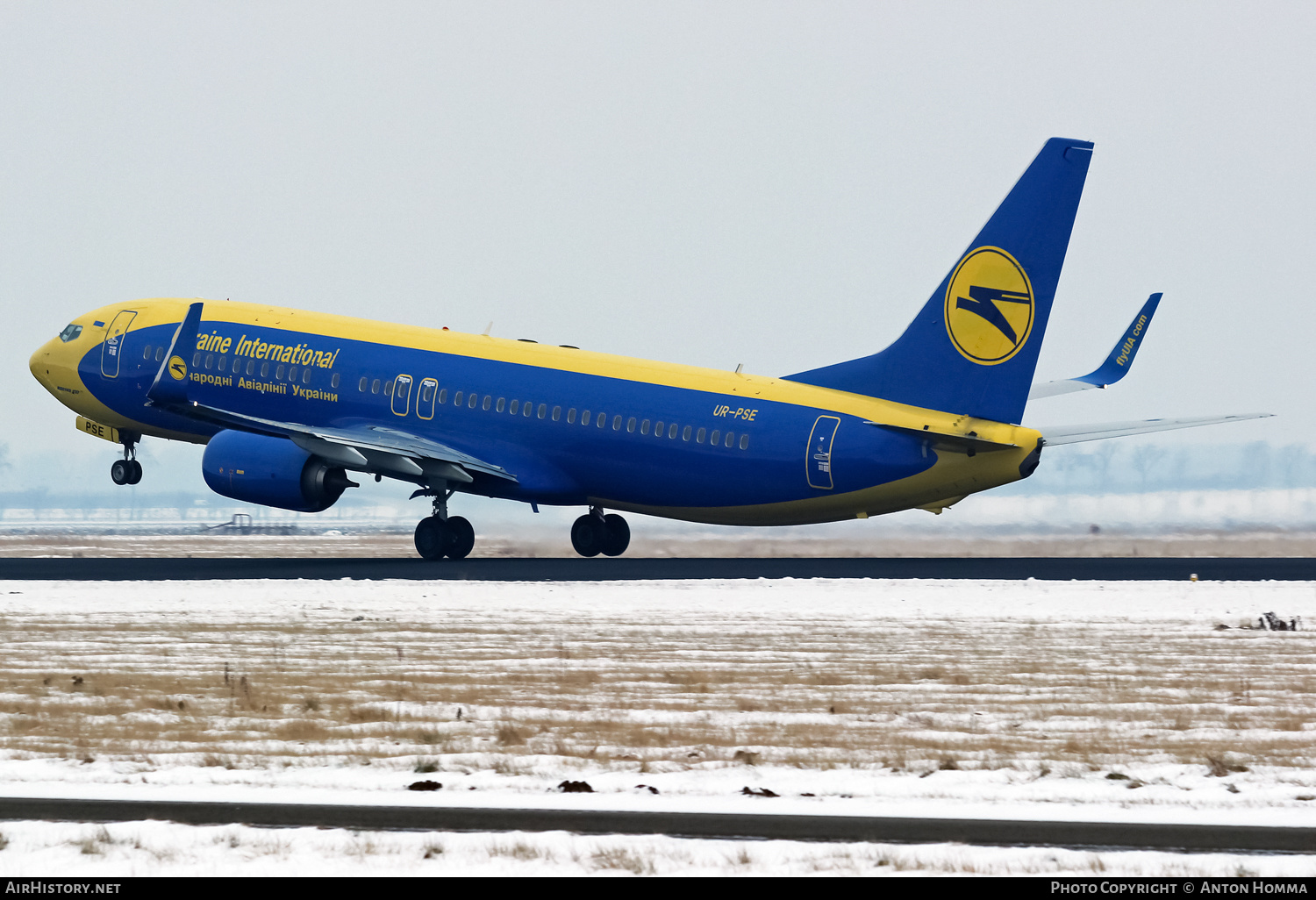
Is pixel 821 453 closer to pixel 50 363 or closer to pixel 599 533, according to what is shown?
pixel 599 533

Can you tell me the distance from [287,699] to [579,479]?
82.6 ft

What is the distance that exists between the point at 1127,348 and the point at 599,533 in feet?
56.4

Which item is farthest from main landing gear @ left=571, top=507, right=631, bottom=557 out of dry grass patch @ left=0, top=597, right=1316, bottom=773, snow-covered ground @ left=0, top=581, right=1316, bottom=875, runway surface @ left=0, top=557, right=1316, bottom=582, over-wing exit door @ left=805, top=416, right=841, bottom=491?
dry grass patch @ left=0, top=597, right=1316, bottom=773

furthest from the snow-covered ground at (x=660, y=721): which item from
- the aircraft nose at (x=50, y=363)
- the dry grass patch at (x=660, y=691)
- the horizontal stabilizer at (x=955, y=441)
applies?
the aircraft nose at (x=50, y=363)

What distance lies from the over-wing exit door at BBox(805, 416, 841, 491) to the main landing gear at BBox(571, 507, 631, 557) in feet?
31.4

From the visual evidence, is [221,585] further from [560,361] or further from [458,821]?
[458,821]

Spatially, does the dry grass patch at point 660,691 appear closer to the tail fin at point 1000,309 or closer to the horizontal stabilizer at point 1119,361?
the tail fin at point 1000,309

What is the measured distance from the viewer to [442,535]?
4469cm

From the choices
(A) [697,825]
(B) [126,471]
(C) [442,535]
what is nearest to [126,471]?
(B) [126,471]

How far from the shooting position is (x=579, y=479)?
4362cm

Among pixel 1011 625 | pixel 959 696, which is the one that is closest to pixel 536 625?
pixel 1011 625

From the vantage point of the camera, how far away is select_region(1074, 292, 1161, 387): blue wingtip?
157 ft

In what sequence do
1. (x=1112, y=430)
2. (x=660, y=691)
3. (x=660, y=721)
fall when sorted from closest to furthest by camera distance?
1. (x=660, y=721)
2. (x=660, y=691)
3. (x=1112, y=430)

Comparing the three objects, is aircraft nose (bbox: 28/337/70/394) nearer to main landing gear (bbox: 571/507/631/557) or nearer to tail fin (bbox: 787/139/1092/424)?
main landing gear (bbox: 571/507/631/557)
